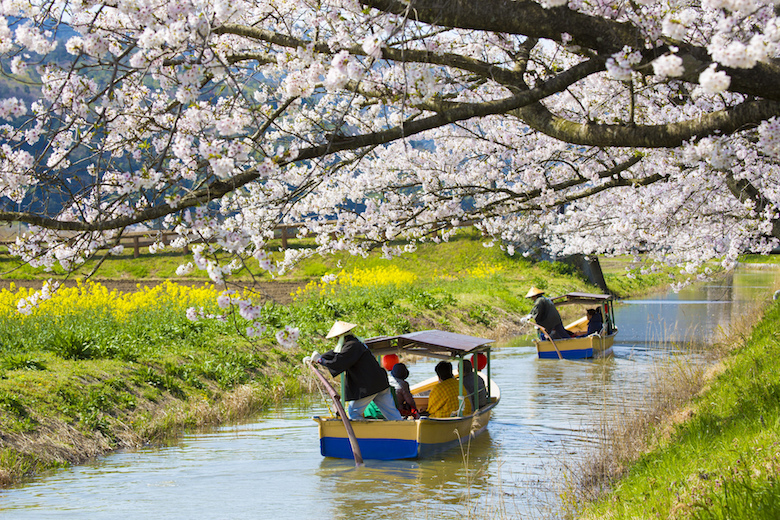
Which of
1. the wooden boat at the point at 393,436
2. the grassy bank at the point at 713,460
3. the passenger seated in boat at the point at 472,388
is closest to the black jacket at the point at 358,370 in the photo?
the wooden boat at the point at 393,436

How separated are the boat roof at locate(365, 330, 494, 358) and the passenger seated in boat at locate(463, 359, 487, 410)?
364 mm

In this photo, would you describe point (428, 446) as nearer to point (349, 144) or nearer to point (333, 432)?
point (333, 432)

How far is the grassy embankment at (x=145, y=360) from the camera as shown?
362 inches

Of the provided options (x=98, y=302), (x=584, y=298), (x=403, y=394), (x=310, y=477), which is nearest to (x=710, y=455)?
(x=310, y=477)

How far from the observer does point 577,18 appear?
18.4 ft

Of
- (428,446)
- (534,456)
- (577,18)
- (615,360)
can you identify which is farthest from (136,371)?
(615,360)

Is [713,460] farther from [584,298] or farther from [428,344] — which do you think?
[584,298]

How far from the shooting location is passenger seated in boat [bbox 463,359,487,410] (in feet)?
35.8

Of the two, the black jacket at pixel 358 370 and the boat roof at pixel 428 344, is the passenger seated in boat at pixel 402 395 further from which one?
the black jacket at pixel 358 370

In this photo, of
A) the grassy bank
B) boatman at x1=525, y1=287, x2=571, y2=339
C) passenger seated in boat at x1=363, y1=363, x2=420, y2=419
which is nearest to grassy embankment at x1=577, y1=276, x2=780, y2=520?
the grassy bank

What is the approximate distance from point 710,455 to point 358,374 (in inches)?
190

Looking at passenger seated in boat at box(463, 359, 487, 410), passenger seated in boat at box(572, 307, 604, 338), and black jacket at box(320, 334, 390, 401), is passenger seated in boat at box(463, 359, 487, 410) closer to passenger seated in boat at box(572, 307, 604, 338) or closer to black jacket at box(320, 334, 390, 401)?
black jacket at box(320, 334, 390, 401)

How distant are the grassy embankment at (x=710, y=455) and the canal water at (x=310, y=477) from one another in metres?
0.83

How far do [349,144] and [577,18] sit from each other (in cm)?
203
